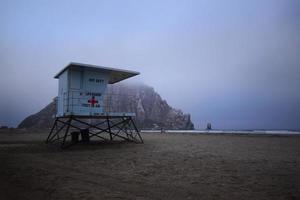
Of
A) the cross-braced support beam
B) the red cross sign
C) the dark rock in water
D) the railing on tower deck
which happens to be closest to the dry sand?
the railing on tower deck

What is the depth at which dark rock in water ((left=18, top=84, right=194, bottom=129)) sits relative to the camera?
101 meters

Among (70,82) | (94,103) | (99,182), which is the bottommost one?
Result: (99,182)

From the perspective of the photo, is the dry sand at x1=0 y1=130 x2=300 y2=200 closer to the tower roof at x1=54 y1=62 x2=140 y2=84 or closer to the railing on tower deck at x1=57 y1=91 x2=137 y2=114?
the railing on tower deck at x1=57 y1=91 x2=137 y2=114

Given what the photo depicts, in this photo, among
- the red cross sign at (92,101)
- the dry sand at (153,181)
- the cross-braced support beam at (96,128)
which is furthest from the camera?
the cross-braced support beam at (96,128)

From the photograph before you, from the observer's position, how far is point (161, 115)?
4653 inches

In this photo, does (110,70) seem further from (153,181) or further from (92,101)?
(153,181)

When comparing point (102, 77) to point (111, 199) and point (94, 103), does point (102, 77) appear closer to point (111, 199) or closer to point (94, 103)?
point (94, 103)

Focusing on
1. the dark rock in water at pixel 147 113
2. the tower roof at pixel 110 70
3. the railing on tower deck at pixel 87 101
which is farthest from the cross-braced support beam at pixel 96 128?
the dark rock in water at pixel 147 113

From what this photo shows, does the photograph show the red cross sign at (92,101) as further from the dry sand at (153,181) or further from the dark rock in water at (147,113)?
the dark rock in water at (147,113)

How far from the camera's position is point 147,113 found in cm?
11494

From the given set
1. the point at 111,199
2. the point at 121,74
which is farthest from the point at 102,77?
the point at 111,199

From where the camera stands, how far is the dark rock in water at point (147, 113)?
10112cm

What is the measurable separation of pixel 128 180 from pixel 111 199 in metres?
1.86

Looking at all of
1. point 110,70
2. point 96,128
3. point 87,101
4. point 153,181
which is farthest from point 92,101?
point 153,181
